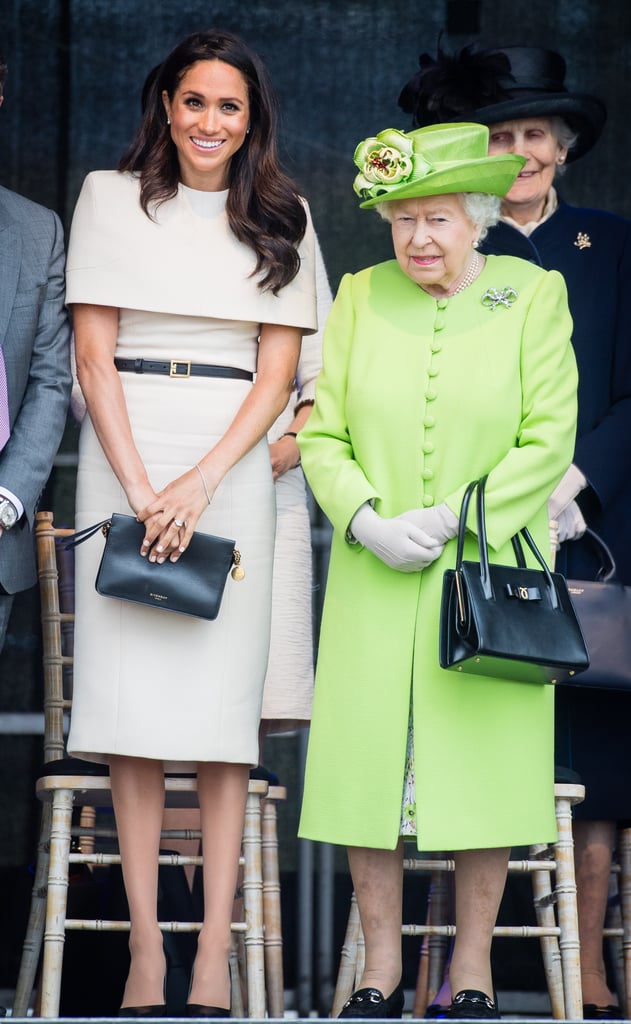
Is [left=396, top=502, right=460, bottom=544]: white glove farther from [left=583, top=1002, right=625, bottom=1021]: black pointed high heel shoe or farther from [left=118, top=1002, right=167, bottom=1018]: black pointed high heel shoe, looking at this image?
[left=583, top=1002, right=625, bottom=1021]: black pointed high heel shoe

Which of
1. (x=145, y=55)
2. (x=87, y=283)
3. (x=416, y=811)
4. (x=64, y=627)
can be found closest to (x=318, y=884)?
(x=64, y=627)

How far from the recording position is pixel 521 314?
3.50 m

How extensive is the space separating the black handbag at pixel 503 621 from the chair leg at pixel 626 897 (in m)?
0.99

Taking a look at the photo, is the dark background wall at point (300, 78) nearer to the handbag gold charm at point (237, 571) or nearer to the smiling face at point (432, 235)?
the handbag gold charm at point (237, 571)

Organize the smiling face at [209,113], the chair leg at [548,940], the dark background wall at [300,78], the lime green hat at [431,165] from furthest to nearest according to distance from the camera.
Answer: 1. the dark background wall at [300,78]
2. the chair leg at [548,940]
3. the smiling face at [209,113]
4. the lime green hat at [431,165]

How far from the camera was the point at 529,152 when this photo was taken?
432cm

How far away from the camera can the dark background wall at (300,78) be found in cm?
527

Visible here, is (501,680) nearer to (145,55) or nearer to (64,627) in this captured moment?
(64,627)

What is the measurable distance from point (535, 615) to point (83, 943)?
5.45 feet

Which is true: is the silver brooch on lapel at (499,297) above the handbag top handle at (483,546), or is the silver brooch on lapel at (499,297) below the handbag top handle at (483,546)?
above

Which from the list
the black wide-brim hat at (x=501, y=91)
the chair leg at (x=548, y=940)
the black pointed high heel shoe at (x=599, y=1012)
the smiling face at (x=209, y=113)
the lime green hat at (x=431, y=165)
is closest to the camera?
the lime green hat at (x=431, y=165)

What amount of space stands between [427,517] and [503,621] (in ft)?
0.88

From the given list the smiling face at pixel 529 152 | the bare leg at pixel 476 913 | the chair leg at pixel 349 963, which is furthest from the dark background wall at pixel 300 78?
the bare leg at pixel 476 913

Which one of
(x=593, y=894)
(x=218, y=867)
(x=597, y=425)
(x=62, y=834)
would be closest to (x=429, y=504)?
(x=218, y=867)
